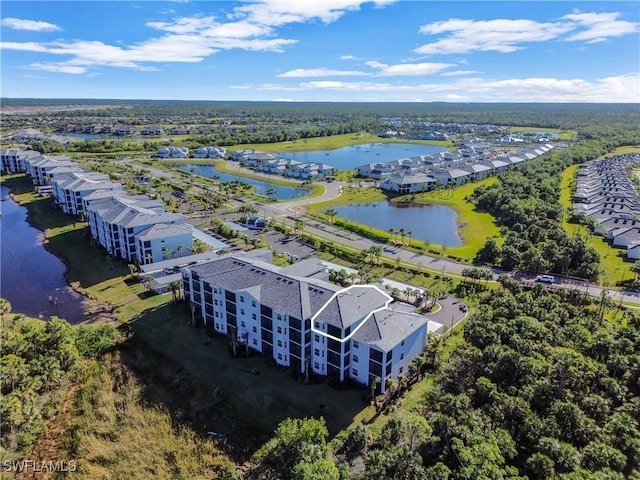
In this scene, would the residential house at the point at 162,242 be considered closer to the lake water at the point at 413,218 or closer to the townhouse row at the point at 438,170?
the lake water at the point at 413,218

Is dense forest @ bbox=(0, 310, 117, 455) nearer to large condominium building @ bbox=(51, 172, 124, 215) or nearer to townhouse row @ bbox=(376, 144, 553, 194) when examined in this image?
large condominium building @ bbox=(51, 172, 124, 215)

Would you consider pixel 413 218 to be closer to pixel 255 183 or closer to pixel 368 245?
pixel 368 245

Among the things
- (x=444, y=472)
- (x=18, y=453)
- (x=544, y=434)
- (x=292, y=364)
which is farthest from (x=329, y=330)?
(x=18, y=453)

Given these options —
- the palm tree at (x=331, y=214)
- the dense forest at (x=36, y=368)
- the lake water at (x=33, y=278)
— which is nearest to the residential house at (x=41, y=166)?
the lake water at (x=33, y=278)

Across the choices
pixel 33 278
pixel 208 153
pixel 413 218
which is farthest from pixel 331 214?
pixel 208 153

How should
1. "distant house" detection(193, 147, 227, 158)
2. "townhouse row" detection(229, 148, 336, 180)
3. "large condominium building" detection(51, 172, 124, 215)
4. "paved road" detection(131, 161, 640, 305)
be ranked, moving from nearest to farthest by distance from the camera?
"paved road" detection(131, 161, 640, 305)
"large condominium building" detection(51, 172, 124, 215)
"townhouse row" detection(229, 148, 336, 180)
"distant house" detection(193, 147, 227, 158)

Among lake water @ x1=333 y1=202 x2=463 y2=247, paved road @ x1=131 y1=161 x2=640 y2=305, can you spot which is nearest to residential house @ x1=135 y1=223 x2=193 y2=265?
paved road @ x1=131 y1=161 x2=640 y2=305
